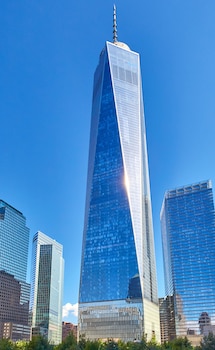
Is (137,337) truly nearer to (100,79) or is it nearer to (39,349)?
(39,349)

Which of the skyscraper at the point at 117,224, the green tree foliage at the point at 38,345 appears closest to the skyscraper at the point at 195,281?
the skyscraper at the point at 117,224

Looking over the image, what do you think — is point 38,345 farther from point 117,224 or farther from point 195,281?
point 195,281

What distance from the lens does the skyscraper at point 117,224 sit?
411 ft

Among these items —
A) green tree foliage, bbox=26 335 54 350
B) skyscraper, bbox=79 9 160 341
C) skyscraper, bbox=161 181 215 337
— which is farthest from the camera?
skyscraper, bbox=161 181 215 337

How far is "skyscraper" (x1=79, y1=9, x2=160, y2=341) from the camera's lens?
125 meters

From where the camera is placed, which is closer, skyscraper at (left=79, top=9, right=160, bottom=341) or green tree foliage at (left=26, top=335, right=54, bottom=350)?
green tree foliage at (left=26, top=335, right=54, bottom=350)

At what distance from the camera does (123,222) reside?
13225 cm

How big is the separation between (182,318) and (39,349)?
146 m

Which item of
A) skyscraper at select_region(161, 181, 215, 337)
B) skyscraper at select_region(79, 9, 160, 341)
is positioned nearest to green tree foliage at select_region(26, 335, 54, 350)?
skyscraper at select_region(79, 9, 160, 341)

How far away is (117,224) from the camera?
134500 mm

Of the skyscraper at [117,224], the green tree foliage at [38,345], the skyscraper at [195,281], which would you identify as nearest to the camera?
the green tree foliage at [38,345]

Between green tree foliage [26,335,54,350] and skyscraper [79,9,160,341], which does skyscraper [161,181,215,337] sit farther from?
green tree foliage [26,335,54,350]

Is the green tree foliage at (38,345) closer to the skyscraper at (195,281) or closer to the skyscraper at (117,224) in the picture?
the skyscraper at (117,224)

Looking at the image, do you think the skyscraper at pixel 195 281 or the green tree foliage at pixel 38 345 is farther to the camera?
the skyscraper at pixel 195 281
